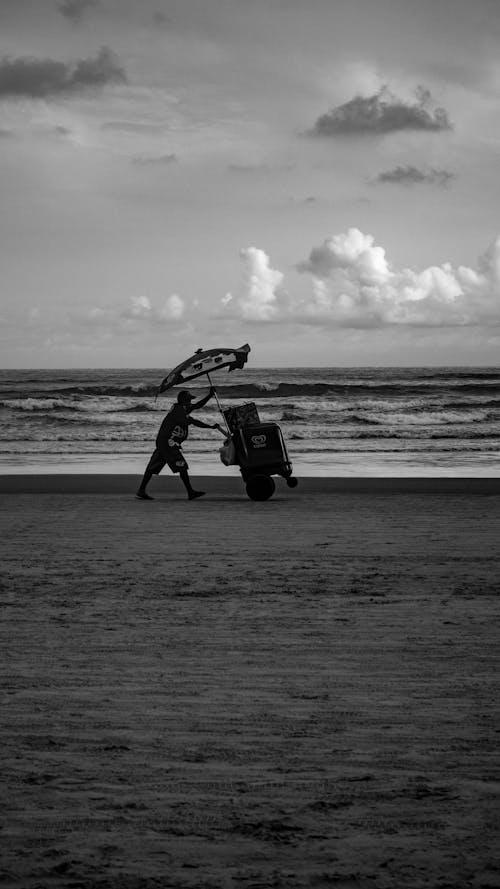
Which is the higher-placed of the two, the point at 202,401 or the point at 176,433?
the point at 202,401

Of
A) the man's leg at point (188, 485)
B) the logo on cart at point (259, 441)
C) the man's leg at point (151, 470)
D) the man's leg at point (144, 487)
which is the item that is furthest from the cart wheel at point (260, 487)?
the man's leg at point (144, 487)

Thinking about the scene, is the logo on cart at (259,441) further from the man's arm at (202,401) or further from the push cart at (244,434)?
the man's arm at (202,401)

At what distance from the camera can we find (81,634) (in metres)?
6.12

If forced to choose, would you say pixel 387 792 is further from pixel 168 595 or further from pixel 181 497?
pixel 181 497

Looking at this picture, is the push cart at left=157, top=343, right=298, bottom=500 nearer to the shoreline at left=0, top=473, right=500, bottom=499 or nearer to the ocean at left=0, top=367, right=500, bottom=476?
the shoreline at left=0, top=473, right=500, bottom=499

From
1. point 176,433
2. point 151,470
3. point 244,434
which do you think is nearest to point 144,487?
point 151,470

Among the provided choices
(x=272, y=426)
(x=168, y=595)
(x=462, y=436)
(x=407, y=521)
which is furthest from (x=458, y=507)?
(x=462, y=436)

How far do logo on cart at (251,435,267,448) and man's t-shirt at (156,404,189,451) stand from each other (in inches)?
38.1

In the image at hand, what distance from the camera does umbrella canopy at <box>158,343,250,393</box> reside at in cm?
1225

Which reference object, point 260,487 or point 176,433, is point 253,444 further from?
point 176,433

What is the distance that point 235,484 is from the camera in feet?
51.8

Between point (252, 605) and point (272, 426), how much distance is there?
5.98m

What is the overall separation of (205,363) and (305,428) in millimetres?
21005

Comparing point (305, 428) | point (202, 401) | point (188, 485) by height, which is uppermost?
point (202, 401)
